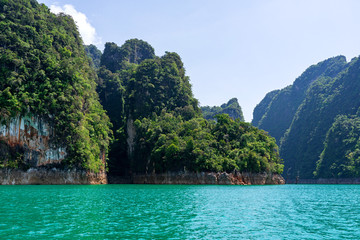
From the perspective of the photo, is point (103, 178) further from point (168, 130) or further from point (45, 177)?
point (168, 130)

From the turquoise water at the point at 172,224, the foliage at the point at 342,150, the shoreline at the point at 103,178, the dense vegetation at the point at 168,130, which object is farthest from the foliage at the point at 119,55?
the turquoise water at the point at 172,224

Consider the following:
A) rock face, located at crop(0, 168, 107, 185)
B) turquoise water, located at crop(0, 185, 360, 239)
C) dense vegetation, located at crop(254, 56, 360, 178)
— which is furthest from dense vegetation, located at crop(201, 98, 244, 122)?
turquoise water, located at crop(0, 185, 360, 239)

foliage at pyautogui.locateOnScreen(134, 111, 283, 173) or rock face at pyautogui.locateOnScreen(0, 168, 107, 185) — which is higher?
foliage at pyautogui.locateOnScreen(134, 111, 283, 173)

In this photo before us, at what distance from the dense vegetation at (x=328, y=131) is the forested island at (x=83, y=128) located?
50.7m

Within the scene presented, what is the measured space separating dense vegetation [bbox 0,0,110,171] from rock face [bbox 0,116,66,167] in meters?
1.02

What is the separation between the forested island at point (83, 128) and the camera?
5506cm

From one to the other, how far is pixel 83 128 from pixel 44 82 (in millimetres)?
11278

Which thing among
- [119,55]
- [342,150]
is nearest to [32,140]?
[119,55]

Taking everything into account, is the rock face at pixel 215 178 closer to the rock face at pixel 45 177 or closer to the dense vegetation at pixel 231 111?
the rock face at pixel 45 177

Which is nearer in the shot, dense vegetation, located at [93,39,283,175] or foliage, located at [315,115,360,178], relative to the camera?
dense vegetation, located at [93,39,283,175]

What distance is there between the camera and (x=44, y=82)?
59.0 metres

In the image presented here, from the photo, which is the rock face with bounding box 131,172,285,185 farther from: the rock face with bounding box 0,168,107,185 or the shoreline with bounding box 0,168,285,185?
the rock face with bounding box 0,168,107,185

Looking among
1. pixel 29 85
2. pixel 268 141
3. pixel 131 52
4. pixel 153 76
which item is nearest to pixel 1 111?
pixel 29 85

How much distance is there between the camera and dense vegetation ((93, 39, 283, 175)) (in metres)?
67.5
